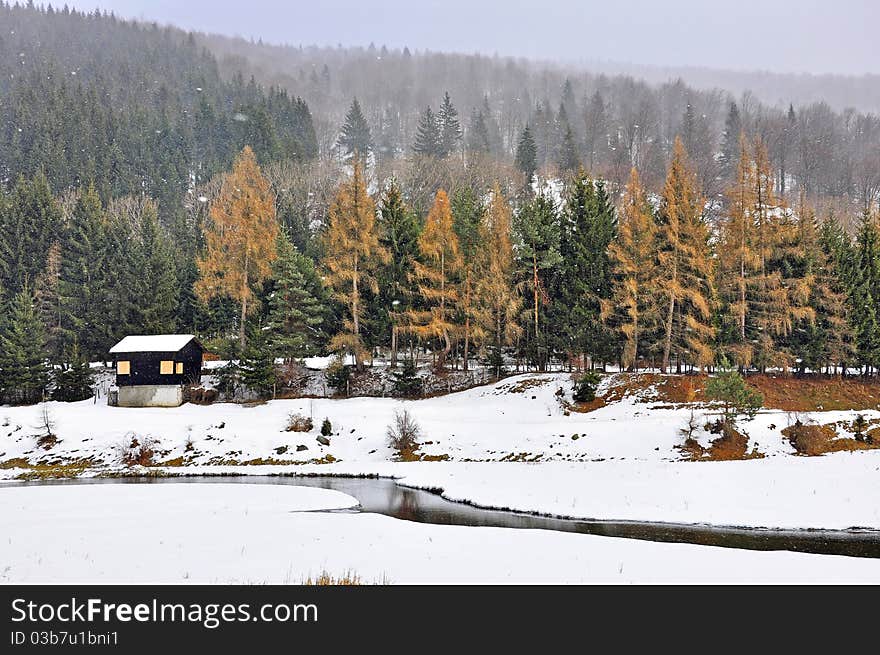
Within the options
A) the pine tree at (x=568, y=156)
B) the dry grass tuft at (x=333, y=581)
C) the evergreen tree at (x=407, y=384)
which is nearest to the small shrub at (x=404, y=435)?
the evergreen tree at (x=407, y=384)

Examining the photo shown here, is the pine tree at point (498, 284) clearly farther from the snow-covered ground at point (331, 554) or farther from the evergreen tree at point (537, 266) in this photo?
the snow-covered ground at point (331, 554)

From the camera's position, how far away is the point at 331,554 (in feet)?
57.9

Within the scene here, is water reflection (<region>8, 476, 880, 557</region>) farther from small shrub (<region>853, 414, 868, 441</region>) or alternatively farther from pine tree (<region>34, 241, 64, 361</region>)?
pine tree (<region>34, 241, 64, 361</region>)

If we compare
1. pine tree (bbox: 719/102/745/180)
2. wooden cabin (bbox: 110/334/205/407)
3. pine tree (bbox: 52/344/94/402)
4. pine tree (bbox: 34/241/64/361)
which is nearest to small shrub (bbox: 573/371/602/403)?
wooden cabin (bbox: 110/334/205/407)

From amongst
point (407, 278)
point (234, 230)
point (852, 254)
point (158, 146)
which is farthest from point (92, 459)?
point (158, 146)

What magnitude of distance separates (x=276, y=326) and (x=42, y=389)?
768 inches

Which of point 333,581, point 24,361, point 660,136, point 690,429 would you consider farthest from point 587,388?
point 660,136

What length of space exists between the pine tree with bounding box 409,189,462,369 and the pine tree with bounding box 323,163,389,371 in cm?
370

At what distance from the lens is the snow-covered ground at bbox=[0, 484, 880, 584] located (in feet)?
48.7

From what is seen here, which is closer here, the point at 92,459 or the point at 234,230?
the point at 92,459

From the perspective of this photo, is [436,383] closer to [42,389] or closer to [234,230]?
[234,230]

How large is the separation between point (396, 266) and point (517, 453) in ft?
73.1
